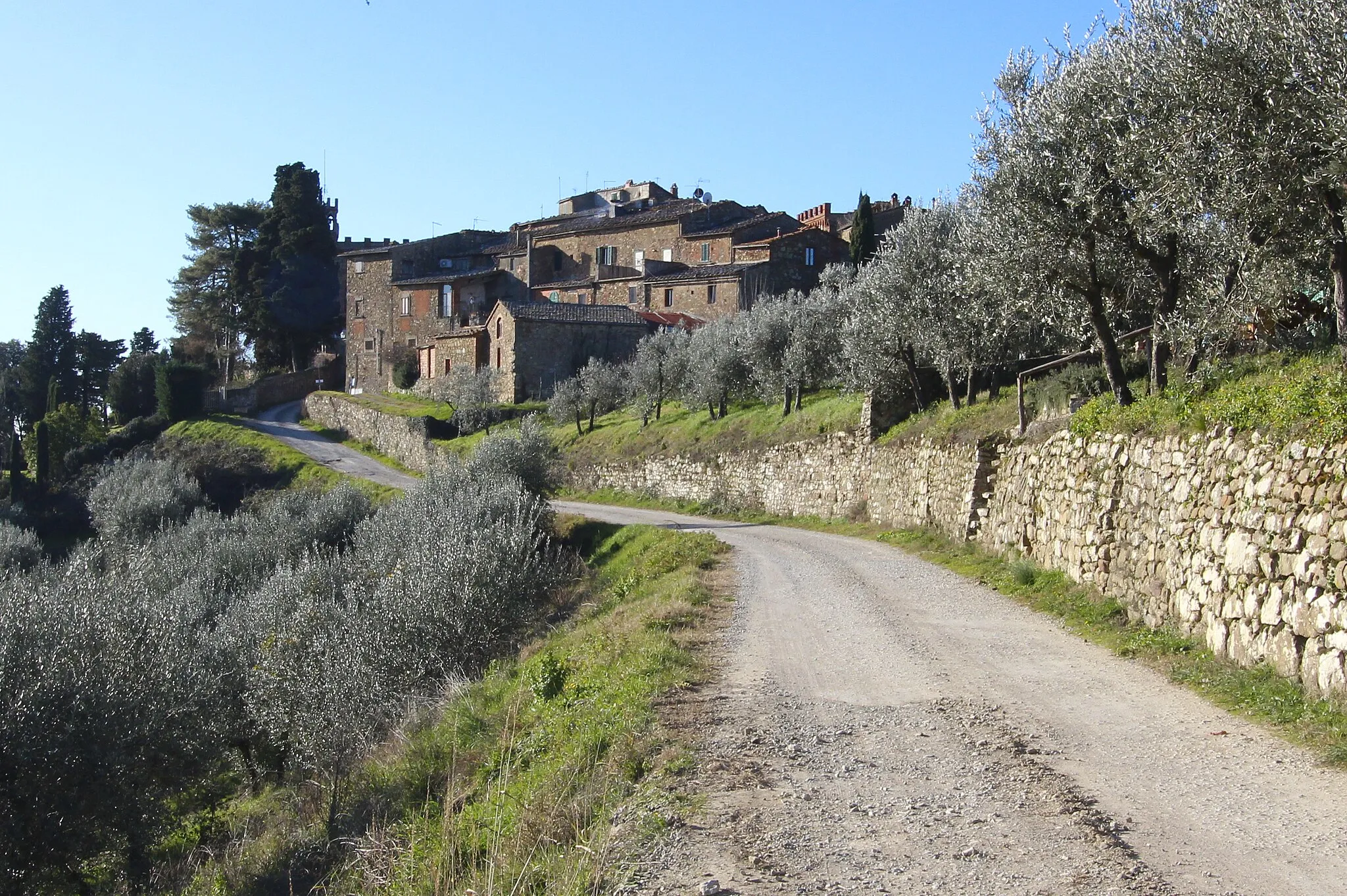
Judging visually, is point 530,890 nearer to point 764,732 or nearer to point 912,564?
point 764,732

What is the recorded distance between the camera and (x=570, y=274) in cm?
6962

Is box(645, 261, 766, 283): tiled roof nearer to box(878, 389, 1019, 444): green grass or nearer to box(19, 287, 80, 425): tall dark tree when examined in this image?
box(878, 389, 1019, 444): green grass

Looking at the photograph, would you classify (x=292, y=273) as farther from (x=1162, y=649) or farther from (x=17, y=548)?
(x=1162, y=649)

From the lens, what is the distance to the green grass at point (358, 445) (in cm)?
5047

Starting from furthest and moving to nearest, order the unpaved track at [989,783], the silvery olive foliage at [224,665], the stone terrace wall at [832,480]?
the stone terrace wall at [832,480]
the silvery olive foliage at [224,665]
the unpaved track at [989,783]

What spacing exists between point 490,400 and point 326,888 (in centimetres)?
4468

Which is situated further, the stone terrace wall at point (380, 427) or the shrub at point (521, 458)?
the stone terrace wall at point (380, 427)

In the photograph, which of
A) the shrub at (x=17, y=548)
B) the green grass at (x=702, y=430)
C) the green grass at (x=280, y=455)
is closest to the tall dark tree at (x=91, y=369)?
the green grass at (x=280, y=455)

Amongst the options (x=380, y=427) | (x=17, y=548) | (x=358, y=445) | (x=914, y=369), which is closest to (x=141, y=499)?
Result: (x=17, y=548)

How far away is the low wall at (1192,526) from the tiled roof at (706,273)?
120 ft

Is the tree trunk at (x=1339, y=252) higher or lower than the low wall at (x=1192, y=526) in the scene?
higher

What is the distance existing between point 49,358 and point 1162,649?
8190 centimetres

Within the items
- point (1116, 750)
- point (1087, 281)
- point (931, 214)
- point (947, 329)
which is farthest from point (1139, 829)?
point (931, 214)

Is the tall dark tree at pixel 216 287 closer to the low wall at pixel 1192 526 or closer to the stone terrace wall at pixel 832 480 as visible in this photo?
the stone terrace wall at pixel 832 480
